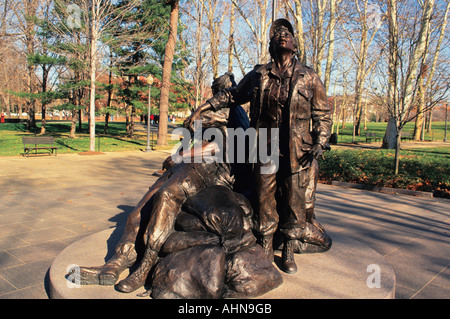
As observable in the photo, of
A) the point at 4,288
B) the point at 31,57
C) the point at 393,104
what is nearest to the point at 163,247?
the point at 4,288

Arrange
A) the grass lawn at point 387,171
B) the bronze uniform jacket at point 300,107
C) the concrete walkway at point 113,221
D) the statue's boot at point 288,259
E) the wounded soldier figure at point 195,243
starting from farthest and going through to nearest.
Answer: the grass lawn at point 387,171 < the concrete walkway at point 113,221 < the bronze uniform jacket at point 300,107 < the statue's boot at point 288,259 < the wounded soldier figure at point 195,243

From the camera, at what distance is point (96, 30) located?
54.7 ft

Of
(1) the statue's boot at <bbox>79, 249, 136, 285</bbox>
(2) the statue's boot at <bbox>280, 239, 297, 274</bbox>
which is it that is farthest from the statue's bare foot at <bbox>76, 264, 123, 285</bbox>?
(2) the statue's boot at <bbox>280, 239, 297, 274</bbox>

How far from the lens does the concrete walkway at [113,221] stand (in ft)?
12.6

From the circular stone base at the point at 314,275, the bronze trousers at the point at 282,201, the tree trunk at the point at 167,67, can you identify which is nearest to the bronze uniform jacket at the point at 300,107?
the bronze trousers at the point at 282,201

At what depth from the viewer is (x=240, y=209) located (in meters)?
3.70

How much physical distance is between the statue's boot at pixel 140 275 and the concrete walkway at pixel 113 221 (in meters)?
0.89

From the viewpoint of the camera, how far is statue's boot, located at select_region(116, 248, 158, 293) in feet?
9.96

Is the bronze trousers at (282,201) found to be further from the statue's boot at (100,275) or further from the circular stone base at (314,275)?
the statue's boot at (100,275)

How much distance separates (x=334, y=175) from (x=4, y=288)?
9560mm

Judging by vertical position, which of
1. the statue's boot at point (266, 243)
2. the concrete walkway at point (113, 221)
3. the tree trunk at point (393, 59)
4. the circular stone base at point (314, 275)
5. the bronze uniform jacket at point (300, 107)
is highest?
the tree trunk at point (393, 59)

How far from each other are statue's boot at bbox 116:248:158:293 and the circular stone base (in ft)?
0.18

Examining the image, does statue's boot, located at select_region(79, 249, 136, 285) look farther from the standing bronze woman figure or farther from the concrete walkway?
the standing bronze woman figure
